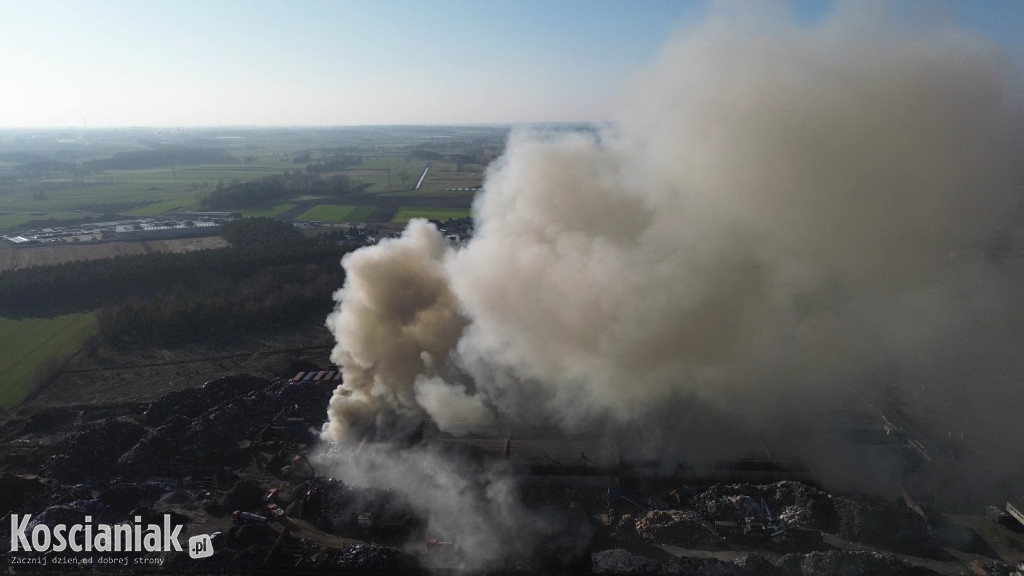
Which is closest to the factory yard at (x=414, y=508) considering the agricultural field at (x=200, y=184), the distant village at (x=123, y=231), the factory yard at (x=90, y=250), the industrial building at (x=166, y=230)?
the factory yard at (x=90, y=250)

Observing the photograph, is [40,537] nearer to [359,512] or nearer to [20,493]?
[20,493]

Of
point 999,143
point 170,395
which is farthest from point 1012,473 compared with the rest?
point 170,395

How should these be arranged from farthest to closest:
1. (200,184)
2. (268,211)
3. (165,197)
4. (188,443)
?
(200,184) < (165,197) < (268,211) < (188,443)

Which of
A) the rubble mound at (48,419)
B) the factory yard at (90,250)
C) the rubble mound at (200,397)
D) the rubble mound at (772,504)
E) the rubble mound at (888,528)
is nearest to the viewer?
the rubble mound at (888,528)

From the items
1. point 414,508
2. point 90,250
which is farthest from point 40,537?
point 90,250

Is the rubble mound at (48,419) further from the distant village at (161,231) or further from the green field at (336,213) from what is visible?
the green field at (336,213)

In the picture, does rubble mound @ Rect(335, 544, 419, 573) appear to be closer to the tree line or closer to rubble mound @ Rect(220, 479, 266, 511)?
rubble mound @ Rect(220, 479, 266, 511)
